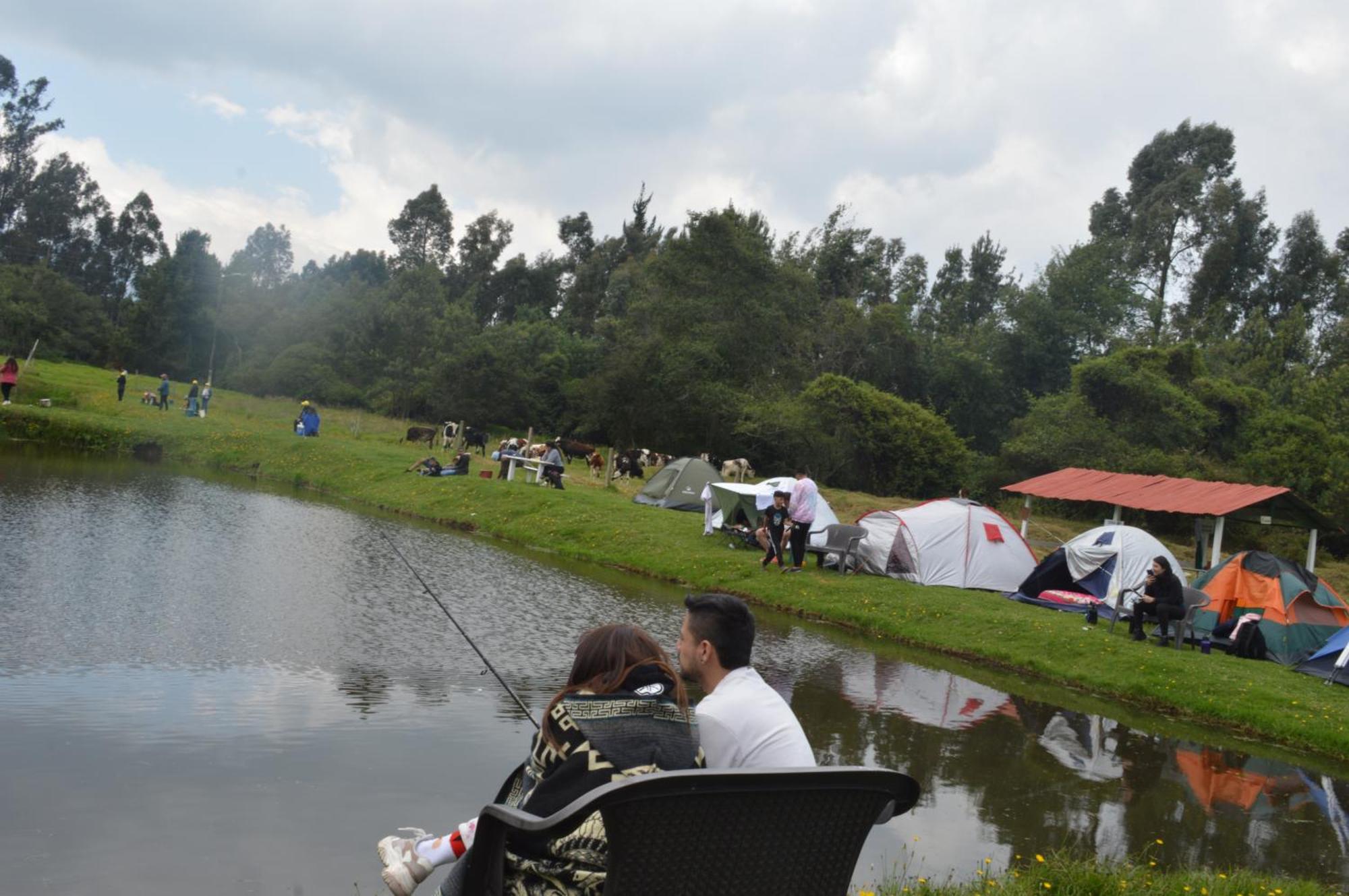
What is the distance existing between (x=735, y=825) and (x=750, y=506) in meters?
20.4

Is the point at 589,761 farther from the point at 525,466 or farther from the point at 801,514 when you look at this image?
the point at 525,466

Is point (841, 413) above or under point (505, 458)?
above

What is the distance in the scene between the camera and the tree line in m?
41.6

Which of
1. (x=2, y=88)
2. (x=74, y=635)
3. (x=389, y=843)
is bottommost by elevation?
(x=74, y=635)

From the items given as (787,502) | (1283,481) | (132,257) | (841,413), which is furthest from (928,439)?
(132,257)

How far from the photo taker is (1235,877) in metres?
6.60

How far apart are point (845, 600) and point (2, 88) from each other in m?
81.4

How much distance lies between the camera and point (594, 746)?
136 inches

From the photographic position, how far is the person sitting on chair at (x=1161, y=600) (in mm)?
16125

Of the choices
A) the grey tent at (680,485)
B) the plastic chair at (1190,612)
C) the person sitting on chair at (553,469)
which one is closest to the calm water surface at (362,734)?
the plastic chair at (1190,612)

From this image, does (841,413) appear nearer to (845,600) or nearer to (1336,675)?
(845,600)

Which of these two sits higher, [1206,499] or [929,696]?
[1206,499]

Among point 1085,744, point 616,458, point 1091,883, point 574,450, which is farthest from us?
point 574,450

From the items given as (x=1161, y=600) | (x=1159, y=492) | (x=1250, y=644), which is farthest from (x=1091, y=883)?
(x=1159, y=492)
